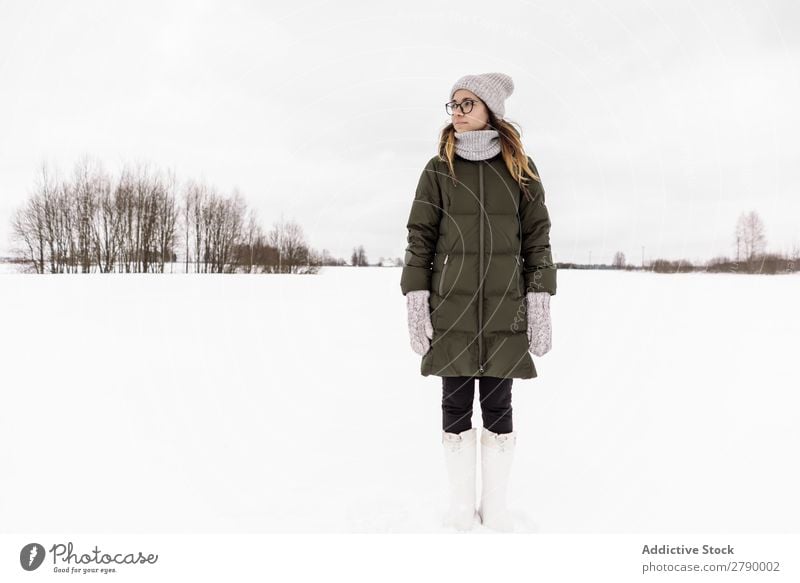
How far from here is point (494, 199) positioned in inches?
90.7

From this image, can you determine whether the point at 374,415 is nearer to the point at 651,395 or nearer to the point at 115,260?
the point at 651,395

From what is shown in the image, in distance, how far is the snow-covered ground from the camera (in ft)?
8.79

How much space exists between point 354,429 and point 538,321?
6.92 feet

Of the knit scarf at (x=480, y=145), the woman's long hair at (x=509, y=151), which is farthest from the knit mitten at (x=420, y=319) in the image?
the knit scarf at (x=480, y=145)

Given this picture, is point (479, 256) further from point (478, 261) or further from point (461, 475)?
point (461, 475)

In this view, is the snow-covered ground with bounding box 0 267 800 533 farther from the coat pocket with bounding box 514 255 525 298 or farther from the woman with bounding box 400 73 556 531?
the coat pocket with bounding box 514 255 525 298

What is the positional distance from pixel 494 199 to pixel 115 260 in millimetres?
23884

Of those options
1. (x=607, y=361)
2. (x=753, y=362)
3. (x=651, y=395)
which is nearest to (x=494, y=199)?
(x=651, y=395)

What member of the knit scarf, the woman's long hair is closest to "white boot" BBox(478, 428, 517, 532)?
the woman's long hair

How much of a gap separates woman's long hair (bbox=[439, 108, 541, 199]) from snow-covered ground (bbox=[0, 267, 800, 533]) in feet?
6.46

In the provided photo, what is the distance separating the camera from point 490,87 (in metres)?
2.34

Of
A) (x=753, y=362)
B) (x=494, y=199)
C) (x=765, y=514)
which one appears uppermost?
(x=494, y=199)

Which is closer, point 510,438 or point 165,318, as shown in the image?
point 510,438

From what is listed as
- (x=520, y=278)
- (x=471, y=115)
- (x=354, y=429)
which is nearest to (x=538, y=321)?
(x=520, y=278)
